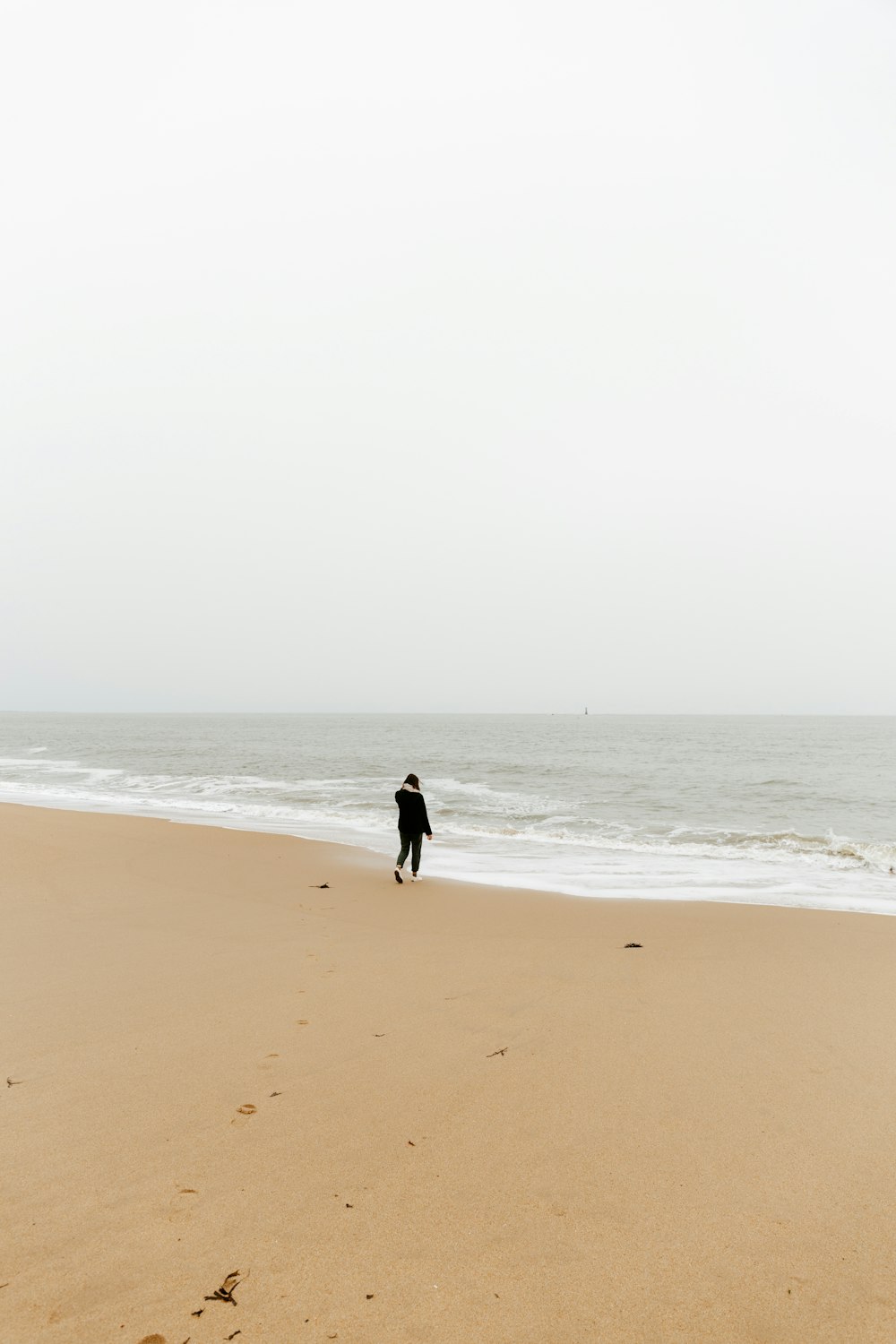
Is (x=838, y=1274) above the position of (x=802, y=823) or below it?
above

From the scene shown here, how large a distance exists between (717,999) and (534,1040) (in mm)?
1830

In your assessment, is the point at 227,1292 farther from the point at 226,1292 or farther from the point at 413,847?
the point at 413,847

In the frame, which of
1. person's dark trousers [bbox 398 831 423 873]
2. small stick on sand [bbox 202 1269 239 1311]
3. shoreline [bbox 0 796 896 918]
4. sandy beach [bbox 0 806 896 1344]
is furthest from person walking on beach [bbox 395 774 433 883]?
small stick on sand [bbox 202 1269 239 1311]

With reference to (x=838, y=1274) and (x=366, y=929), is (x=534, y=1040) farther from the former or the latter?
(x=366, y=929)

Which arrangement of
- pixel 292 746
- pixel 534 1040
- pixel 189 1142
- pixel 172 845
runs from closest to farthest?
pixel 189 1142 < pixel 534 1040 < pixel 172 845 < pixel 292 746

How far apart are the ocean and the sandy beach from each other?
5328 millimetres

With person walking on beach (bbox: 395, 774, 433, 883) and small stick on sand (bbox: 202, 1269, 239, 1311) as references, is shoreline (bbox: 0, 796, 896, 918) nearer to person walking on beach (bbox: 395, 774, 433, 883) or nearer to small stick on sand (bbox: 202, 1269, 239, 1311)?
person walking on beach (bbox: 395, 774, 433, 883)

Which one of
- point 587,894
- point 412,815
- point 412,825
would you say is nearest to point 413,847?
point 412,825

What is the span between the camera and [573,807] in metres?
24.1

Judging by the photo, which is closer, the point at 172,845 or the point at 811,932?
the point at 811,932

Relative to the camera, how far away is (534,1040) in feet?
16.3

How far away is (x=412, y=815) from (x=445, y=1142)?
8158mm

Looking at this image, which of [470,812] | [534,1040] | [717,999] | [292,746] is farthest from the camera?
[292,746]

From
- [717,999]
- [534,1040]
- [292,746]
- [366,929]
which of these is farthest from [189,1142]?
[292,746]
